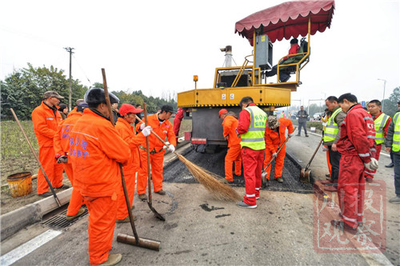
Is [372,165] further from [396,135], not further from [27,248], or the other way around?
[27,248]

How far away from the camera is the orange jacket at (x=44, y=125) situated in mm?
3411

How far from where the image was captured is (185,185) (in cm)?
423

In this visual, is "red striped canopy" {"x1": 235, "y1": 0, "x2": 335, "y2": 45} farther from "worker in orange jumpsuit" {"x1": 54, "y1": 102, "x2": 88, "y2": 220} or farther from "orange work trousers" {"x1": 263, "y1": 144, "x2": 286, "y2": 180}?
"worker in orange jumpsuit" {"x1": 54, "y1": 102, "x2": 88, "y2": 220}

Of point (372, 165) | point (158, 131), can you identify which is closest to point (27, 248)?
point (158, 131)

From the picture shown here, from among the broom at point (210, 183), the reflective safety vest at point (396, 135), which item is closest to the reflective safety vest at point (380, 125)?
the reflective safety vest at point (396, 135)

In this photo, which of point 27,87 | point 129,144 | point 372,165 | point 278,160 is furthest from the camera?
point 27,87

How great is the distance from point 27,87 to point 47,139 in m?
29.2

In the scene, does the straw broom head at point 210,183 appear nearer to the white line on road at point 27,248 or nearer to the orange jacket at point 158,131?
the orange jacket at point 158,131

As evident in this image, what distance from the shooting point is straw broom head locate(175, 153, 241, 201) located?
127 inches

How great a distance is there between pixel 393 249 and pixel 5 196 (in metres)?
5.61

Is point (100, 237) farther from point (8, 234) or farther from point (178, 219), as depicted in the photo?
point (8, 234)

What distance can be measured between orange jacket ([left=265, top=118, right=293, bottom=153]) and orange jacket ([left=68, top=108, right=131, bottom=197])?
340cm

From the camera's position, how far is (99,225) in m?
1.89

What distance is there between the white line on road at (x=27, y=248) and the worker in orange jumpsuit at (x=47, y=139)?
3.84 feet
